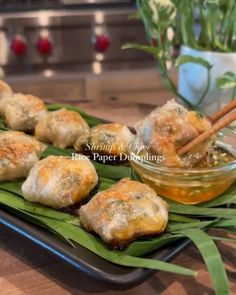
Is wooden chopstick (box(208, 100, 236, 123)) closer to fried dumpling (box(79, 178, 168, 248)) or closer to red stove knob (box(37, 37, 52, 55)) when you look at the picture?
fried dumpling (box(79, 178, 168, 248))

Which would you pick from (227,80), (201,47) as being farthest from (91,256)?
(201,47)

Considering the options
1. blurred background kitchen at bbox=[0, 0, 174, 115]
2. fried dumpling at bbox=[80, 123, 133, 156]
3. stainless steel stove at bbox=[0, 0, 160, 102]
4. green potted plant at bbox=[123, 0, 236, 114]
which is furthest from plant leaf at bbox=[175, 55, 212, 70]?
stainless steel stove at bbox=[0, 0, 160, 102]

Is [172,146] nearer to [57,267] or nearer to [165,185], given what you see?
[165,185]

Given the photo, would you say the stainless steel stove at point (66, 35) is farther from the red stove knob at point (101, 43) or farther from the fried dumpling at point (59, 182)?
the fried dumpling at point (59, 182)

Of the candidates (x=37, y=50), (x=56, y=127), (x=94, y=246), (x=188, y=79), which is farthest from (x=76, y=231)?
(x=37, y=50)

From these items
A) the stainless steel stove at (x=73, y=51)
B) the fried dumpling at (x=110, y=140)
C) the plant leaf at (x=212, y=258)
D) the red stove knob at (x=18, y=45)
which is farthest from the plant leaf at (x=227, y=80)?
the red stove knob at (x=18, y=45)
